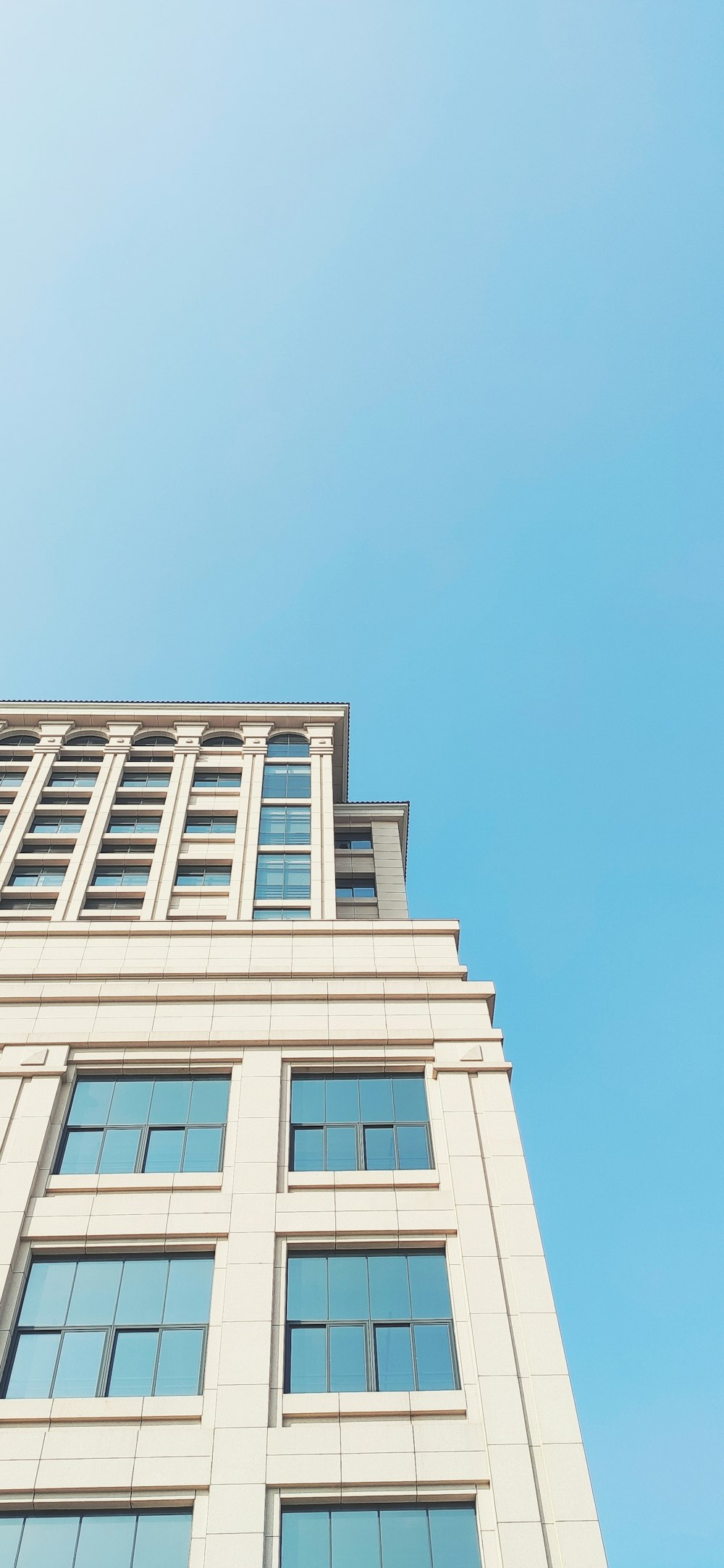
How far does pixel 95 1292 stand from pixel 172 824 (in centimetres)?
2553

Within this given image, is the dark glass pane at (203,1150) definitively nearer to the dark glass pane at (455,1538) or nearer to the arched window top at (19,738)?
the dark glass pane at (455,1538)

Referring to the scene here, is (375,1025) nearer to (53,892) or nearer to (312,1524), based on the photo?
(312,1524)

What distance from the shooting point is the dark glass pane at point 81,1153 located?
22.0 metres

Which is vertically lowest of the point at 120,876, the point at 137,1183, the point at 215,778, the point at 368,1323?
the point at 368,1323

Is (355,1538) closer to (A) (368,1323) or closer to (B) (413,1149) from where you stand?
(A) (368,1323)

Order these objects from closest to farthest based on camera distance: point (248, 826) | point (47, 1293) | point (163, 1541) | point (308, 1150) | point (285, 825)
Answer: point (163, 1541) → point (47, 1293) → point (308, 1150) → point (248, 826) → point (285, 825)

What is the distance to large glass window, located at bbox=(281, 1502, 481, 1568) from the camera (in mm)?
16203

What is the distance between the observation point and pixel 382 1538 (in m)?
16.5

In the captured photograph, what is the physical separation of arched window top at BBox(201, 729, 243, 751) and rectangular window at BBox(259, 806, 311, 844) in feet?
21.1

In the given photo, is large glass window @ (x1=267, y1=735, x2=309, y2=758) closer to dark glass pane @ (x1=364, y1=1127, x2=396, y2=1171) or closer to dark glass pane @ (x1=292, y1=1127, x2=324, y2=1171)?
dark glass pane @ (x1=292, y1=1127, x2=324, y2=1171)

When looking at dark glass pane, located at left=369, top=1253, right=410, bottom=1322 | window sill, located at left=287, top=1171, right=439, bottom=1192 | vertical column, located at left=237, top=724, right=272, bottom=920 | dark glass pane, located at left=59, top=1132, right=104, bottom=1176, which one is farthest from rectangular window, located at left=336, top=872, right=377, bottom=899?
dark glass pane, located at left=369, top=1253, right=410, bottom=1322

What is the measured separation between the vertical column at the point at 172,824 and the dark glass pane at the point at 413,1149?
1805 centimetres

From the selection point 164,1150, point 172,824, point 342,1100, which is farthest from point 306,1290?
point 172,824

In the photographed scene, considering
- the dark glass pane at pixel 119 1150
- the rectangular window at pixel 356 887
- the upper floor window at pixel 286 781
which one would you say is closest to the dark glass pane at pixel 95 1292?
the dark glass pane at pixel 119 1150
